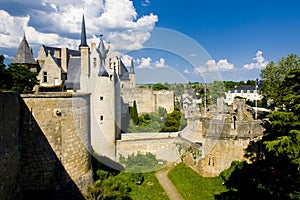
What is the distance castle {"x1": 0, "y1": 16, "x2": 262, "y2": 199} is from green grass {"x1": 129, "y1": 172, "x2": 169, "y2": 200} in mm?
3052

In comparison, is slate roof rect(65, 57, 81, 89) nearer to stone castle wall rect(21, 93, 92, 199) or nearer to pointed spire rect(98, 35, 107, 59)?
pointed spire rect(98, 35, 107, 59)

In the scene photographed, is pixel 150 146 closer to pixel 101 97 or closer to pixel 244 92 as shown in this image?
pixel 101 97

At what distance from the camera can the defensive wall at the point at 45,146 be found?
8.03m

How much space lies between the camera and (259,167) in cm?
1358

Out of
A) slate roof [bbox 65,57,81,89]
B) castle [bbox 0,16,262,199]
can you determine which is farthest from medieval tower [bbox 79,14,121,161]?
slate roof [bbox 65,57,81,89]

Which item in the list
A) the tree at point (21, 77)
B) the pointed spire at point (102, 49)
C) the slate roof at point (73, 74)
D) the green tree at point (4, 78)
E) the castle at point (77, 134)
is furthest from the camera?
the slate roof at point (73, 74)

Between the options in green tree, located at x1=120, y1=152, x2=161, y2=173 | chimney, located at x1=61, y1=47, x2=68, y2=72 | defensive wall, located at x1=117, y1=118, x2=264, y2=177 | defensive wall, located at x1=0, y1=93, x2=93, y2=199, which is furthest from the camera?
chimney, located at x1=61, y1=47, x2=68, y2=72

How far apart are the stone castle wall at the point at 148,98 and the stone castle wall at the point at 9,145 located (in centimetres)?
2244

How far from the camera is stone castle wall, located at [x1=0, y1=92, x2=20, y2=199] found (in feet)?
22.0

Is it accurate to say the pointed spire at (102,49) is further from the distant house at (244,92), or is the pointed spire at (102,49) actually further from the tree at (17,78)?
the distant house at (244,92)

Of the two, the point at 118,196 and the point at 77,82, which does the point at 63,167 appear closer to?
the point at 118,196

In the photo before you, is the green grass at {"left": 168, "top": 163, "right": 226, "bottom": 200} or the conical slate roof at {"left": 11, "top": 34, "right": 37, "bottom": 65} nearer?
the green grass at {"left": 168, "top": 163, "right": 226, "bottom": 200}

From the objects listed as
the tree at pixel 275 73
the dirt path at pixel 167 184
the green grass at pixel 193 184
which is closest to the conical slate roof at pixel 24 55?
the dirt path at pixel 167 184

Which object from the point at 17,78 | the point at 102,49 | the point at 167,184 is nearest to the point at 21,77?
the point at 17,78
